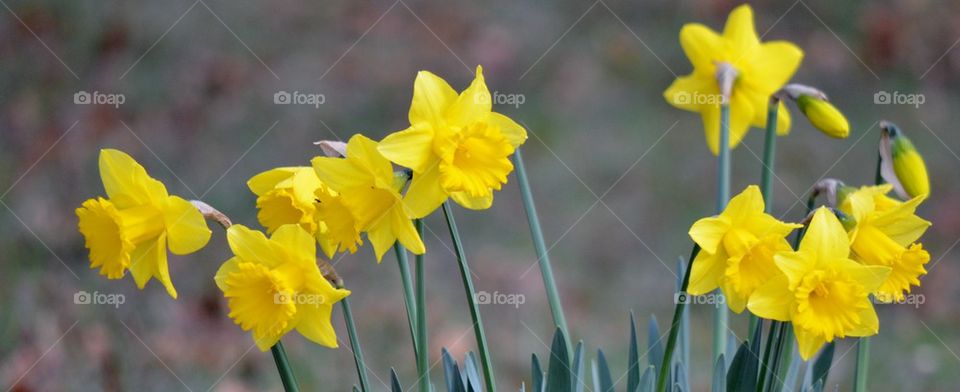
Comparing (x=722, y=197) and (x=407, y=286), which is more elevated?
(x=722, y=197)

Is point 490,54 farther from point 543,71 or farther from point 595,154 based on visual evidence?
point 595,154

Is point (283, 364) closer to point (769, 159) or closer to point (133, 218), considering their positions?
point (133, 218)

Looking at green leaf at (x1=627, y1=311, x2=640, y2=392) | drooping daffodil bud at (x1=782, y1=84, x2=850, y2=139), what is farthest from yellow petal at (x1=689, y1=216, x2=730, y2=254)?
drooping daffodil bud at (x1=782, y1=84, x2=850, y2=139)

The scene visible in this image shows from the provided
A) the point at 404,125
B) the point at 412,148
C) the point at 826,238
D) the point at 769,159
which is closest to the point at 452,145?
the point at 412,148

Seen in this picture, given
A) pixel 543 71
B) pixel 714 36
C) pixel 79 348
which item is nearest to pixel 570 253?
pixel 543 71

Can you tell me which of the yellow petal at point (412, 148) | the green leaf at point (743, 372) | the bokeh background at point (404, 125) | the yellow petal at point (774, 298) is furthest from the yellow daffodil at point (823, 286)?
the bokeh background at point (404, 125)

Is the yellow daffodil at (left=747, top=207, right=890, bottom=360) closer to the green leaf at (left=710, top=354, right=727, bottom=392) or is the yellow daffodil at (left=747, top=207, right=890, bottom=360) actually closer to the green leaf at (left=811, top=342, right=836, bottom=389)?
the green leaf at (left=710, top=354, right=727, bottom=392)
